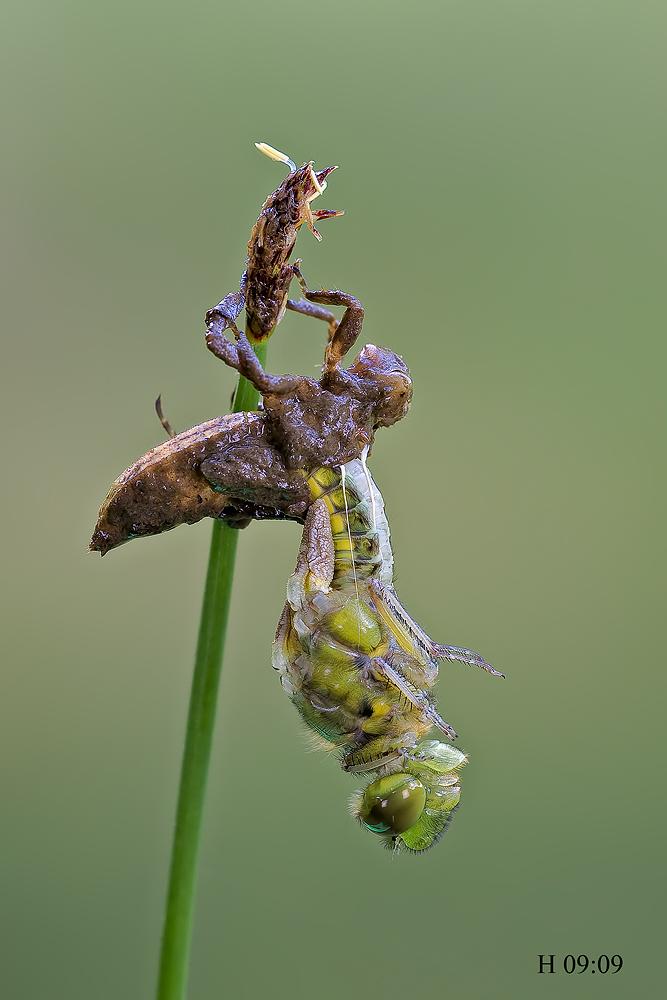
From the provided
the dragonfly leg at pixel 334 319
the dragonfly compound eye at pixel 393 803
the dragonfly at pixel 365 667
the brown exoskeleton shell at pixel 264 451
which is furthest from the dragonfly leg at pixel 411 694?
the dragonfly leg at pixel 334 319

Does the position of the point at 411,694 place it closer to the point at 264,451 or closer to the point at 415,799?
the point at 415,799

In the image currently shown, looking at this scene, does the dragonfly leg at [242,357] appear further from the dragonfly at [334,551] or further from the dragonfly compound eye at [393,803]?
the dragonfly compound eye at [393,803]

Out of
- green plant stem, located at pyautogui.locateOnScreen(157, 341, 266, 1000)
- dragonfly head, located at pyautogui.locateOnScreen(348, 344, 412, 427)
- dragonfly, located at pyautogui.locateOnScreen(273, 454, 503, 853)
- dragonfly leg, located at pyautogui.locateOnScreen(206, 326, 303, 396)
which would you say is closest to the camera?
green plant stem, located at pyautogui.locateOnScreen(157, 341, 266, 1000)

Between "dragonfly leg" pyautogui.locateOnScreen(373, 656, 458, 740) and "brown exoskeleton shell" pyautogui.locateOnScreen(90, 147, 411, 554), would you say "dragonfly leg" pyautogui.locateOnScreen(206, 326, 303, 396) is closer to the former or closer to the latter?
"brown exoskeleton shell" pyautogui.locateOnScreen(90, 147, 411, 554)

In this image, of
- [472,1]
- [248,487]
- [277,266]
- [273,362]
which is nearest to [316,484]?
[248,487]

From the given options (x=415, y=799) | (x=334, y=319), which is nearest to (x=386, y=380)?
(x=334, y=319)

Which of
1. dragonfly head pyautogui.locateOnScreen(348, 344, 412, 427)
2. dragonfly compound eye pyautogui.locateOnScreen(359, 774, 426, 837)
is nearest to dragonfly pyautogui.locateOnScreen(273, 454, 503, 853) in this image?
dragonfly compound eye pyautogui.locateOnScreen(359, 774, 426, 837)

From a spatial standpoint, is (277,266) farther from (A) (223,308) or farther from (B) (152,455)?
(B) (152,455)
